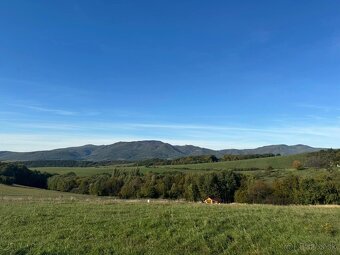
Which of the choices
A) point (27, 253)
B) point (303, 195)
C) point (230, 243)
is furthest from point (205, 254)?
point (303, 195)

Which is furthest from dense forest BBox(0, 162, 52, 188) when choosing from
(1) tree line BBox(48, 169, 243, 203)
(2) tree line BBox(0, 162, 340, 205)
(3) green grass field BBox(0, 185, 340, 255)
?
(3) green grass field BBox(0, 185, 340, 255)

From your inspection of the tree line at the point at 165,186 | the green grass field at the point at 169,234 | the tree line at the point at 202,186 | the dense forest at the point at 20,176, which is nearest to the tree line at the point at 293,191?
the tree line at the point at 202,186

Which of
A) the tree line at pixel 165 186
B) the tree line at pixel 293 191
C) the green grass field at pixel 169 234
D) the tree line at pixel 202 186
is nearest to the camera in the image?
the green grass field at pixel 169 234

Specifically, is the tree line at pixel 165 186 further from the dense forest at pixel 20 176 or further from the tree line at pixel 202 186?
the dense forest at pixel 20 176

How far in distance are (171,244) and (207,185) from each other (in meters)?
88.2

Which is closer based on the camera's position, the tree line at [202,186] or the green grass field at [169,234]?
the green grass field at [169,234]

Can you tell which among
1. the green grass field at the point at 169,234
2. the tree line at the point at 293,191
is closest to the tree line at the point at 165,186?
the tree line at the point at 293,191

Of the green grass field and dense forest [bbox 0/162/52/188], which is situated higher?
dense forest [bbox 0/162/52/188]

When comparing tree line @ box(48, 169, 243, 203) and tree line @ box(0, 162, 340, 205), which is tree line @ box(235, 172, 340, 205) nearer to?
Result: tree line @ box(0, 162, 340, 205)

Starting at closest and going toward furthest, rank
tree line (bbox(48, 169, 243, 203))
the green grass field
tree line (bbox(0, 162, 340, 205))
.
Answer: the green grass field
tree line (bbox(0, 162, 340, 205))
tree line (bbox(48, 169, 243, 203))

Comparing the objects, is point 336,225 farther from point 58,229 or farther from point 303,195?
point 303,195

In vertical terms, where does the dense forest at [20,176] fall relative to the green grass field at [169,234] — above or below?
above

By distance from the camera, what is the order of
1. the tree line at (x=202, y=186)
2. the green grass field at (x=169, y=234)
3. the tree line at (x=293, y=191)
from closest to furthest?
the green grass field at (x=169, y=234) → the tree line at (x=293, y=191) → the tree line at (x=202, y=186)

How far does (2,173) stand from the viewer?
115250mm
